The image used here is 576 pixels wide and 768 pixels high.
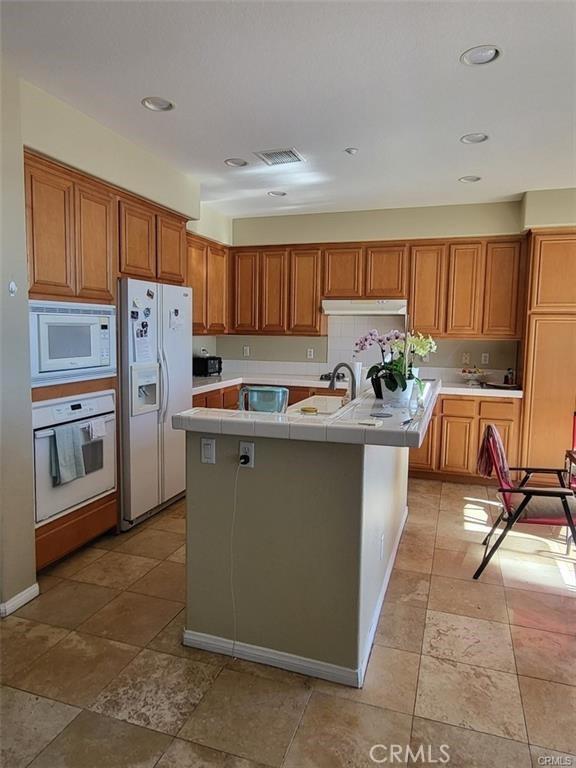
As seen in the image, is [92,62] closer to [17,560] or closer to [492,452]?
[17,560]

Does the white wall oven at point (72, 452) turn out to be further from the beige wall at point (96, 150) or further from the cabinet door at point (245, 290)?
the cabinet door at point (245, 290)

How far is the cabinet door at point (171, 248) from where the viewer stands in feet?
13.0

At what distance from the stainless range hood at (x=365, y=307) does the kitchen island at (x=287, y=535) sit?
294 centimetres

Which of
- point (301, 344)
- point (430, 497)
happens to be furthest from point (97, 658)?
point (301, 344)

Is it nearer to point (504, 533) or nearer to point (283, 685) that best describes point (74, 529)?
point (283, 685)

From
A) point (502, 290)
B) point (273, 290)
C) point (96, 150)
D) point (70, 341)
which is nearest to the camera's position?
point (70, 341)

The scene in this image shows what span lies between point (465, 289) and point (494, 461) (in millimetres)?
2463

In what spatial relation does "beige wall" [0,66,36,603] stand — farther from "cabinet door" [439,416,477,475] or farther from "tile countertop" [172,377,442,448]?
"cabinet door" [439,416,477,475]

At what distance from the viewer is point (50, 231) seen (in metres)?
2.91

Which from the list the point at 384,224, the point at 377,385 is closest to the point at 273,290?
the point at 384,224

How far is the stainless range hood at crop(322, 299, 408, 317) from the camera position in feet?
17.0

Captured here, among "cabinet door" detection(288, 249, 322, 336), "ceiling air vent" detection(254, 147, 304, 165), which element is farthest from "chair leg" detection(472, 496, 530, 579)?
"cabinet door" detection(288, 249, 322, 336)

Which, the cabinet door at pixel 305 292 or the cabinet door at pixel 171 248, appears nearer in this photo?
the cabinet door at pixel 171 248

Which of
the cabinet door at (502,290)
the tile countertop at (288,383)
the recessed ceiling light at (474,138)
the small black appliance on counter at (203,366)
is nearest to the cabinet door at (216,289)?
the small black appliance on counter at (203,366)
